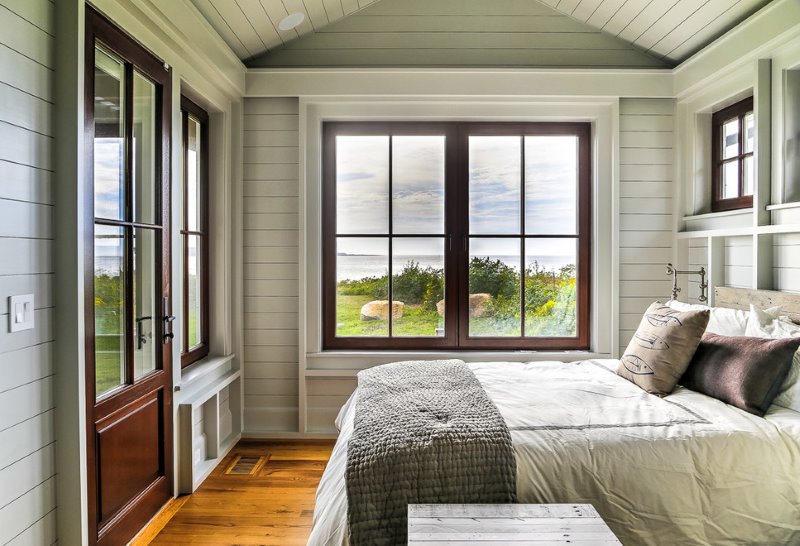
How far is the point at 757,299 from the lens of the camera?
2.50m

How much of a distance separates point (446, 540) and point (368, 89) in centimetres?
279

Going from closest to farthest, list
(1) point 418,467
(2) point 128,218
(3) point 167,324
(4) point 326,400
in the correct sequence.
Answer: (1) point 418,467, (2) point 128,218, (3) point 167,324, (4) point 326,400

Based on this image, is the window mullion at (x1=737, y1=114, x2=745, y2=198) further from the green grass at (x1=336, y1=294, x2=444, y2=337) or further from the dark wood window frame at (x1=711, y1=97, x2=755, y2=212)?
the green grass at (x1=336, y1=294, x2=444, y2=337)

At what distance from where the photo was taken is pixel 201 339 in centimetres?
314

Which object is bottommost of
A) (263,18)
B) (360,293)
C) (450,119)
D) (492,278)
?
(360,293)

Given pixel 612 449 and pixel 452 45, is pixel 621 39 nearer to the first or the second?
pixel 452 45

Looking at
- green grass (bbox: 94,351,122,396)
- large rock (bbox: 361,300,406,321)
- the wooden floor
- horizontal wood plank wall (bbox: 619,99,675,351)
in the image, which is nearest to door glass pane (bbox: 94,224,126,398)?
green grass (bbox: 94,351,122,396)

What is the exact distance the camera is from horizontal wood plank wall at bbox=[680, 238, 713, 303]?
3146mm

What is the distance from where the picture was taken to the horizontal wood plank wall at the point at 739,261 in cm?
276

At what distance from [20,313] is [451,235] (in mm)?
2465

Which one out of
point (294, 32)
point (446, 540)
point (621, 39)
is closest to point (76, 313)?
point (446, 540)

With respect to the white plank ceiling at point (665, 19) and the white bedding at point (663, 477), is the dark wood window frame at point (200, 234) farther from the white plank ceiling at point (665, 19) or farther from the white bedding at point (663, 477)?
the white plank ceiling at point (665, 19)

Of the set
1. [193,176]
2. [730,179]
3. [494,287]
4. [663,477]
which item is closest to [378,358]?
[494,287]

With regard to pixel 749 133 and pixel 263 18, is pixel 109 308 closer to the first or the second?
pixel 263 18
